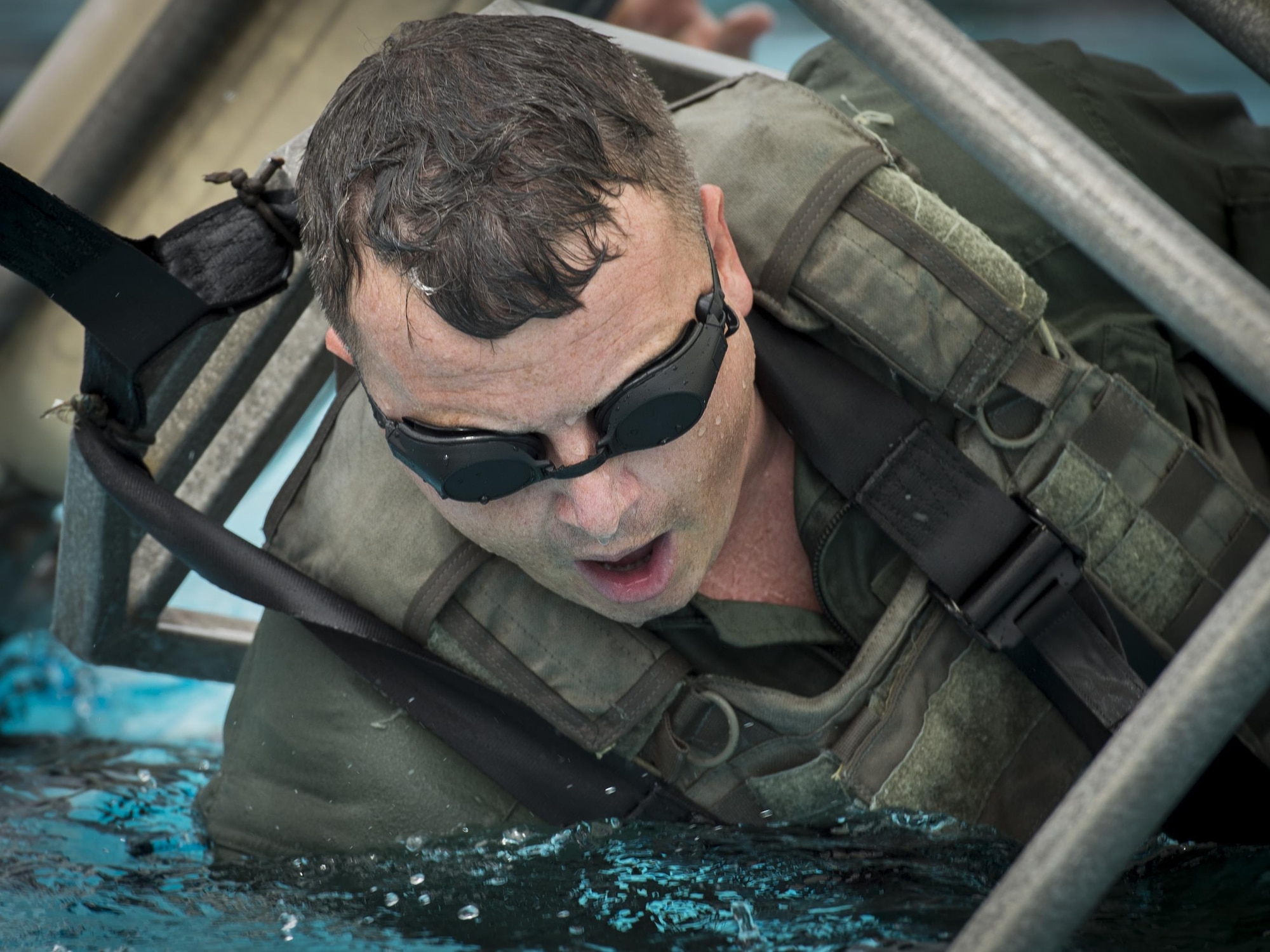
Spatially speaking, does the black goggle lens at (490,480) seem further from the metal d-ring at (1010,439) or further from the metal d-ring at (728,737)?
the metal d-ring at (1010,439)

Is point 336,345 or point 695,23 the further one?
point 695,23

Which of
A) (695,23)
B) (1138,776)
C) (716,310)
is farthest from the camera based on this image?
(695,23)

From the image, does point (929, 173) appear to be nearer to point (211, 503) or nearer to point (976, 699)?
point (976, 699)

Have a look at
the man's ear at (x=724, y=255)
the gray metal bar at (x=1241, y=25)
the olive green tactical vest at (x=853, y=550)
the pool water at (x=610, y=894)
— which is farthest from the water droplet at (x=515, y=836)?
the gray metal bar at (x=1241, y=25)

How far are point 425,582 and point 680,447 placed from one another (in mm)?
368

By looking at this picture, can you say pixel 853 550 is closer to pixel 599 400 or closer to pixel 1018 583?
pixel 1018 583

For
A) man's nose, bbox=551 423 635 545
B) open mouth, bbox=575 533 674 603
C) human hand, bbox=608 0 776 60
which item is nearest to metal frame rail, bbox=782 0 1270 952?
man's nose, bbox=551 423 635 545

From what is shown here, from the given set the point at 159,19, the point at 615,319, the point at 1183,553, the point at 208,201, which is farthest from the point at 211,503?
the point at 1183,553

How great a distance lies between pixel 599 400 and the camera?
118cm

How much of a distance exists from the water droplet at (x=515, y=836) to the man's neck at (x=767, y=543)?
353 mm

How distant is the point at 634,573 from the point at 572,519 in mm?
144

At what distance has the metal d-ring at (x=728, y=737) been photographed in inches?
57.4

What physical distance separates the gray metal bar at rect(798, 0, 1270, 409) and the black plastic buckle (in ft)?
2.14

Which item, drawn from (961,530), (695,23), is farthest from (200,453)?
(695,23)
